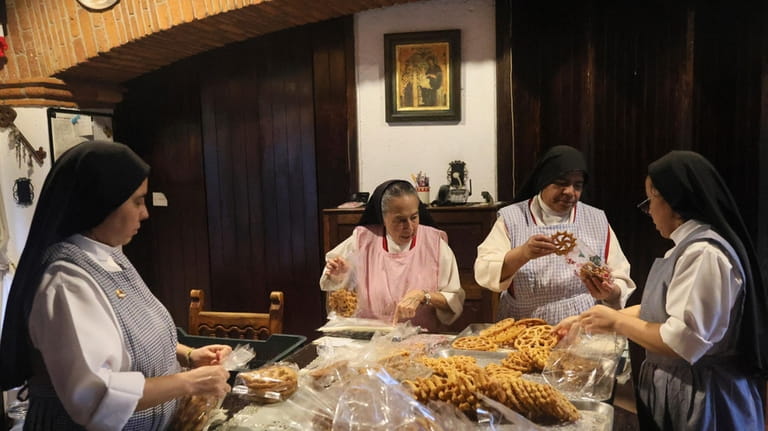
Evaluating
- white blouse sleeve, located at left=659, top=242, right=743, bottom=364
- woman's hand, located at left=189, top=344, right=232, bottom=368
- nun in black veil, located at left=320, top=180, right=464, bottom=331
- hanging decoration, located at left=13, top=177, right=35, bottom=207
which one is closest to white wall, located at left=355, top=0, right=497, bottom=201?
nun in black veil, located at left=320, top=180, right=464, bottom=331

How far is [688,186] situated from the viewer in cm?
179

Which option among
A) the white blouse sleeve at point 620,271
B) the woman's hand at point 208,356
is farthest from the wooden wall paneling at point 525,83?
the woman's hand at point 208,356

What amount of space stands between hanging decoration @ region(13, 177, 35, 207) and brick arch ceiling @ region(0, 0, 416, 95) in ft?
2.35

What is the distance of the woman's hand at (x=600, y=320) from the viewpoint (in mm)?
1836

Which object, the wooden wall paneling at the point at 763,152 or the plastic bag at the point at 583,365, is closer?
the plastic bag at the point at 583,365

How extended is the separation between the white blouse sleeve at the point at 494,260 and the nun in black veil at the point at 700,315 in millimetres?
632

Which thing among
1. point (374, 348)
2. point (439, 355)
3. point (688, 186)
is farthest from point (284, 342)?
point (688, 186)

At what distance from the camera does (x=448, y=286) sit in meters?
2.69

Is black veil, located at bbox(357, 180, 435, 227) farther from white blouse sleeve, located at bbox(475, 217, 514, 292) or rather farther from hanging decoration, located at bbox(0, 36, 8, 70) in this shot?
hanging decoration, located at bbox(0, 36, 8, 70)

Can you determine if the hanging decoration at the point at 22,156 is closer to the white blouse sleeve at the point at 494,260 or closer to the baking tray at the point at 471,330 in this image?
the white blouse sleeve at the point at 494,260

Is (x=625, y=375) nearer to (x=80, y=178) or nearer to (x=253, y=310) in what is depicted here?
(x=80, y=178)

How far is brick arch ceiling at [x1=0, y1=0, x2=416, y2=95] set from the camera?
3830mm

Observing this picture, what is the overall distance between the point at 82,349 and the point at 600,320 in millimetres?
1467

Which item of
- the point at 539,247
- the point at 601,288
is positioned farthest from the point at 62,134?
the point at 601,288
